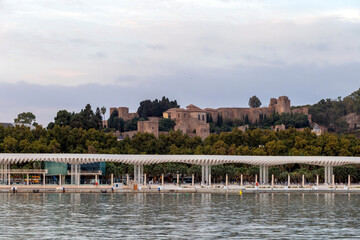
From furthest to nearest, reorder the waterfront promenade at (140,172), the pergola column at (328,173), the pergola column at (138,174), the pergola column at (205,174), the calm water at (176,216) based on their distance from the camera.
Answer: the pergola column at (328,173), the pergola column at (205,174), the pergola column at (138,174), the waterfront promenade at (140,172), the calm water at (176,216)

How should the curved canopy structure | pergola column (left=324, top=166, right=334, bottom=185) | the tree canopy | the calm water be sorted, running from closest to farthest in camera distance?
the calm water, the curved canopy structure, pergola column (left=324, top=166, right=334, bottom=185), the tree canopy

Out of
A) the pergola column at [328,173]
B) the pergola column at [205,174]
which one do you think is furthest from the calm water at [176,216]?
the pergola column at [328,173]

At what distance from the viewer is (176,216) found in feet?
200

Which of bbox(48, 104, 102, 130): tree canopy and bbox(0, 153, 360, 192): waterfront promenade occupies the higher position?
bbox(48, 104, 102, 130): tree canopy

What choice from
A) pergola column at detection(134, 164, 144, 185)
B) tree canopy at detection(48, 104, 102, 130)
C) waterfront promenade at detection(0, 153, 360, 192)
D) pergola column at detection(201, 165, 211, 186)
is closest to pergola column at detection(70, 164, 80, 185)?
waterfront promenade at detection(0, 153, 360, 192)

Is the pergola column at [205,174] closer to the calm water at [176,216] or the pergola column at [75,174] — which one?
the calm water at [176,216]

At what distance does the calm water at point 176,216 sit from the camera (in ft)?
162

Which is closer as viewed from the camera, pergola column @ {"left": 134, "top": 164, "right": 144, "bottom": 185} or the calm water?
the calm water

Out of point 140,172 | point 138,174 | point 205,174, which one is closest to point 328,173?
point 205,174

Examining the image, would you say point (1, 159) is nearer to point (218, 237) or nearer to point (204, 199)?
point (204, 199)

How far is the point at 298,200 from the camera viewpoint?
268 feet

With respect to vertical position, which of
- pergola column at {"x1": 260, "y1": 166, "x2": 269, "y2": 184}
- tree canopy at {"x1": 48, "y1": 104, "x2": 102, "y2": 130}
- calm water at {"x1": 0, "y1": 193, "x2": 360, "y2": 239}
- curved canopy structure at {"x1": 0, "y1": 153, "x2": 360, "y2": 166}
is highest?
tree canopy at {"x1": 48, "y1": 104, "x2": 102, "y2": 130}

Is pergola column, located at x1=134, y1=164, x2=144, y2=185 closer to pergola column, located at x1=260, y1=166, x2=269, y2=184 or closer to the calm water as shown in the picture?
the calm water

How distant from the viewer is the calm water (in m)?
49.4
